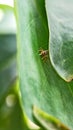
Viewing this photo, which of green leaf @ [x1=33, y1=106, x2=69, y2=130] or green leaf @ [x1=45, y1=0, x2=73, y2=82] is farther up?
green leaf @ [x1=45, y1=0, x2=73, y2=82]

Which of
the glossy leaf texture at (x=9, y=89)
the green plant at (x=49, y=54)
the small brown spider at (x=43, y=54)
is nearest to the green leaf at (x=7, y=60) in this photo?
the glossy leaf texture at (x=9, y=89)

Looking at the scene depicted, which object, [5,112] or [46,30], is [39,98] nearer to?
[46,30]

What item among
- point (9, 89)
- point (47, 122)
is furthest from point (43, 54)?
point (9, 89)

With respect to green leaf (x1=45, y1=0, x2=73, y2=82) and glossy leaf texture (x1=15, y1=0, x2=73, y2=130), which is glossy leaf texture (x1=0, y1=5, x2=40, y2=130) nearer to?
glossy leaf texture (x1=15, y1=0, x2=73, y2=130)

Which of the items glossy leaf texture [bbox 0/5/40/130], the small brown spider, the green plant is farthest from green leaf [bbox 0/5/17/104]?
the small brown spider

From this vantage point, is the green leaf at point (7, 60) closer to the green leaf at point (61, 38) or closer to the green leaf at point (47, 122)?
the green leaf at point (47, 122)

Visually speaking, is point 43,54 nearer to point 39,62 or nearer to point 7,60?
point 39,62

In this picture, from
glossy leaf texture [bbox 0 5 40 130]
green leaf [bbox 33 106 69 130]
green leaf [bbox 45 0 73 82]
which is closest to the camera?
green leaf [bbox 45 0 73 82]

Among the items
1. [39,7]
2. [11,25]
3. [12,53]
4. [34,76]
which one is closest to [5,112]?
[12,53]
